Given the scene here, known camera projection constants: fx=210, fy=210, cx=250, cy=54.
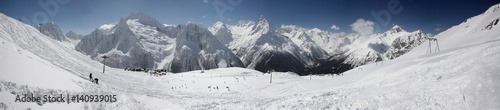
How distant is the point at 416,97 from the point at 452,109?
2.22 metres

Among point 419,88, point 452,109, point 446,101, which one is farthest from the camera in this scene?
point 419,88

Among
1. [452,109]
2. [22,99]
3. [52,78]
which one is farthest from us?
[52,78]

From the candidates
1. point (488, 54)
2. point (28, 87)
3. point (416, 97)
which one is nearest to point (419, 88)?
point (416, 97)

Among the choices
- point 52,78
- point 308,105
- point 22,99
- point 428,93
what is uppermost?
point 52,78

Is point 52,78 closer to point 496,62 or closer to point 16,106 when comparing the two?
point 16,106

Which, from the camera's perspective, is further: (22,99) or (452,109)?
(22,99)

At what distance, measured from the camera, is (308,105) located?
15828 millimetres

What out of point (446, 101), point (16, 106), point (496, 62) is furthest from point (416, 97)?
point (16, 106)

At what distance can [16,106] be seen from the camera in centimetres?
1011

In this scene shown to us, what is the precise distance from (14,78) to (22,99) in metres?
2.93

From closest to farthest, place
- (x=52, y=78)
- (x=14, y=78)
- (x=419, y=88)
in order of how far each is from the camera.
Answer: (x=14, y=78) → (x=419, y=88) → (x=52, y=78)

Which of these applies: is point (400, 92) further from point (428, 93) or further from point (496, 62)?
point (496, 62)

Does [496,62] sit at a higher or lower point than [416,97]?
higher

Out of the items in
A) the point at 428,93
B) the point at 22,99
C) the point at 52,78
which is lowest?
the point at 428,93
